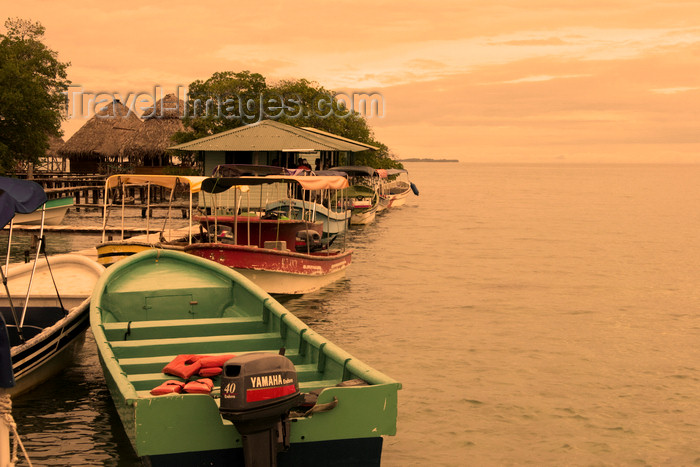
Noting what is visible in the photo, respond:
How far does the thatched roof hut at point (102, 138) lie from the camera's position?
57250 mm

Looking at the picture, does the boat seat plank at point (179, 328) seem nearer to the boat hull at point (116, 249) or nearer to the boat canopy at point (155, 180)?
the boat hull at point (116, 249)

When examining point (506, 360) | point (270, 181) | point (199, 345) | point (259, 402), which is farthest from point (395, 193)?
point (259, 402)

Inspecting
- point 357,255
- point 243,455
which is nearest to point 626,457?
point 243,455

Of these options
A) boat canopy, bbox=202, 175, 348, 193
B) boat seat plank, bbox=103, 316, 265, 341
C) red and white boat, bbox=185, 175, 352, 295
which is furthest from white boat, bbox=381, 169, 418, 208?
boat seat plank, bbox=103, 316, 265, 341

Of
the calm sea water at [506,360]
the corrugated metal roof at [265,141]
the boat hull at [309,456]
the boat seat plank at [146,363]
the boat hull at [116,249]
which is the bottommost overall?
the calm sea water at [506,360]

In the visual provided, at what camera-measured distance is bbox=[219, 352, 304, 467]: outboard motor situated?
250 inches

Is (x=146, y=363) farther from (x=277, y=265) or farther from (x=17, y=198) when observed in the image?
(x=277, y=265)

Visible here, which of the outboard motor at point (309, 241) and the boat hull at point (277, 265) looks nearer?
the boat hull at point (277, 265)

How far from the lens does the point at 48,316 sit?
40.0 ft

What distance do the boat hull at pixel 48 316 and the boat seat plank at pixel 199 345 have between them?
1.59 metres

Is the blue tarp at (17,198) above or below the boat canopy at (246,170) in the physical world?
below

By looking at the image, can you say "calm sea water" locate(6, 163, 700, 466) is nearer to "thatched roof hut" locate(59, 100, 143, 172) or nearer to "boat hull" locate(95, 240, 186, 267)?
"boat hull" locate(95, 240, 186, 267)

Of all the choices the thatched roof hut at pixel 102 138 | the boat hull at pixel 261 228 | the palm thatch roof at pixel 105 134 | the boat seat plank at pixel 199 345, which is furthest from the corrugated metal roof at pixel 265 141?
the boat seat plank at pixel 199 345

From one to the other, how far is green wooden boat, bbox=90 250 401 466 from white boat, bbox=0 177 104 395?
82cm
